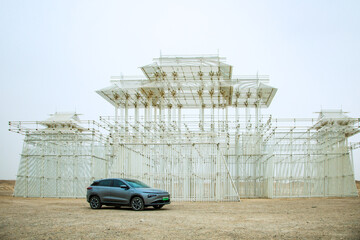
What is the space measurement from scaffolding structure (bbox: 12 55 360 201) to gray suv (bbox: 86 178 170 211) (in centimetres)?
596

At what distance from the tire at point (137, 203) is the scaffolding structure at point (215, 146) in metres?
6.73

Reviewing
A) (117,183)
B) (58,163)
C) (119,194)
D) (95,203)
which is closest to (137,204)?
(119,194)

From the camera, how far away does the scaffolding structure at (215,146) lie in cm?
2470

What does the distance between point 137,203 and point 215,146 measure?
7849mm

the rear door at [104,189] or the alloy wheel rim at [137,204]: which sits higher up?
the rear door at [104,189]

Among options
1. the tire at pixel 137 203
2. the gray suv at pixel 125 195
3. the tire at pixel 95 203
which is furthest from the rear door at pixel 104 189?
the tire at pixel 137 203

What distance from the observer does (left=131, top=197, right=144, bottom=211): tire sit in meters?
17.5

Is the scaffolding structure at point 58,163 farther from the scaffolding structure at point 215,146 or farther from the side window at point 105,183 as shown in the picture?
the side window at point 105,183

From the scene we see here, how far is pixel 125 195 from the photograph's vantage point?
58.8 feet

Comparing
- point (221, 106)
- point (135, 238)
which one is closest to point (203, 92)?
point (221, 106)

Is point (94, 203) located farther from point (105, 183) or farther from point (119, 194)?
point (119, 194)

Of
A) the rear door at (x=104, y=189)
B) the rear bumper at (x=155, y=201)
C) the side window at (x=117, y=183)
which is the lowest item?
the rear bumper at (x=155, y=201)

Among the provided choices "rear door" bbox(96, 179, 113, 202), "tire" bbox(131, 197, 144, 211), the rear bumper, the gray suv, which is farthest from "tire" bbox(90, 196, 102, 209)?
the rear bumper

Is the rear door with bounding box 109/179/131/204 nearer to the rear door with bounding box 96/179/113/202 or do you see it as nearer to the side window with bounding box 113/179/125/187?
the side window with bounding box 113/179/125/187
